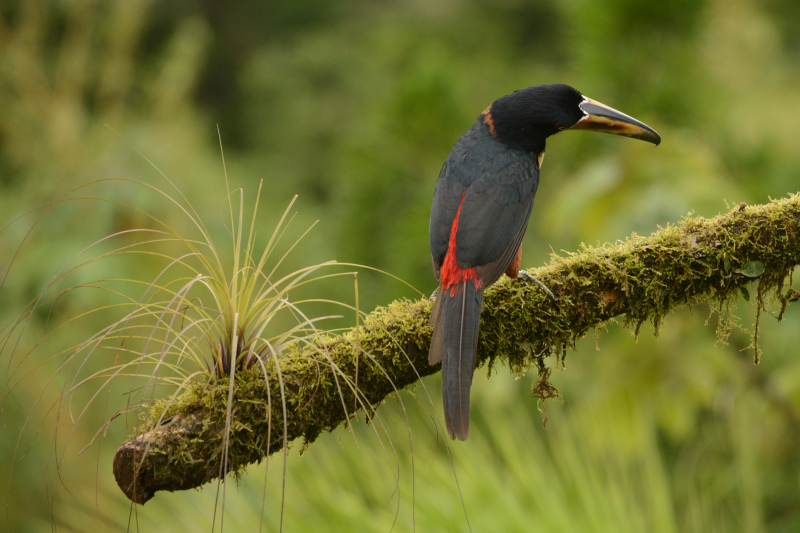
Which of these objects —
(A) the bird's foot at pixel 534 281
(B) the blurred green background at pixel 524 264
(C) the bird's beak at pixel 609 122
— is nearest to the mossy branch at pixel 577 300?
(A) the bird's foot at pixel 534 281

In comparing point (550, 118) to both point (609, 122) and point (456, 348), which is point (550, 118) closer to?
point (609, 122)

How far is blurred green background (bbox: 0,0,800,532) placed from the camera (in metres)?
2.53

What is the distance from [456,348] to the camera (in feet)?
6.06

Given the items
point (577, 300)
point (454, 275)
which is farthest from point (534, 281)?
point (454, 275)

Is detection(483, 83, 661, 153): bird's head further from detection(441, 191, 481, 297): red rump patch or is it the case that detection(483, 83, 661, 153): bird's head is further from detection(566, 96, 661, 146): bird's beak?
detection(441, 191, 481, 297): red rump patch

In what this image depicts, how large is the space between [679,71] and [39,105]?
4.88m

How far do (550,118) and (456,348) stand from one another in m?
1.24

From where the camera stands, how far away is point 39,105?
5.41m

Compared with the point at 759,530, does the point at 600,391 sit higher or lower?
higher

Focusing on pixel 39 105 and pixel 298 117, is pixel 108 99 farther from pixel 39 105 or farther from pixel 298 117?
pixel 298 117

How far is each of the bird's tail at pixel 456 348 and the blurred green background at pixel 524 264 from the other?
164mm

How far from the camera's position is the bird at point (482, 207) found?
6.06 ft

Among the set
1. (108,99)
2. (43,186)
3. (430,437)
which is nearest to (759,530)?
(430,437)

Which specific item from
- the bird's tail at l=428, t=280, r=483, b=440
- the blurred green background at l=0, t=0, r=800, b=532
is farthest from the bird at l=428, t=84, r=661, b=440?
the blurred green background at l=0, t=0, r=800, b=532
